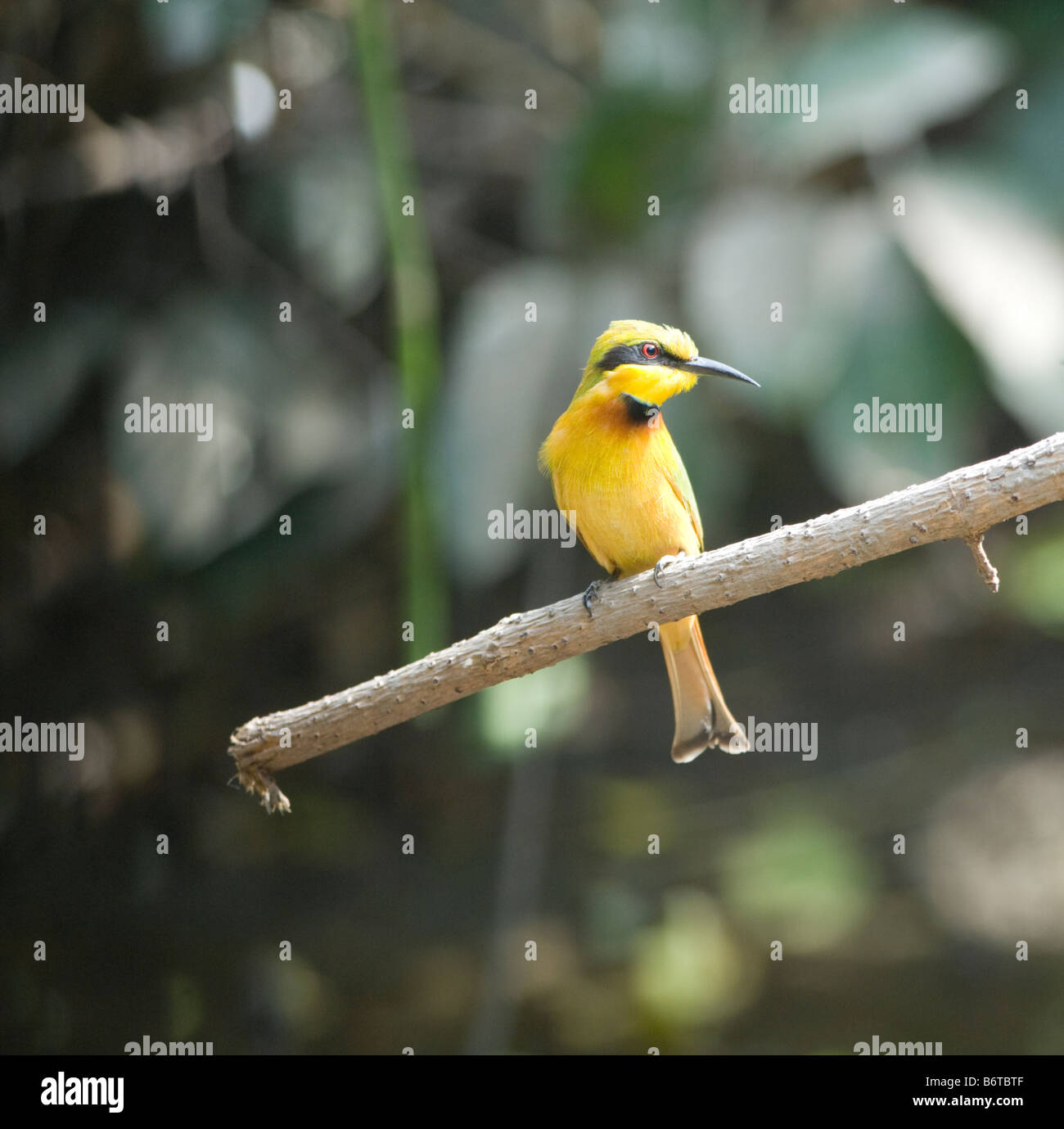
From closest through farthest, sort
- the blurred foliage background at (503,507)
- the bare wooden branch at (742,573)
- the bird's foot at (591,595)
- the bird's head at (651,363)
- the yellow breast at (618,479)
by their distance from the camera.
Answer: the bare wooden branch at (742,573), the bird's foot at (591,595), the bird's head at (651,363), the yellow breast at (618,479), the blurred foliage background at (503,507)

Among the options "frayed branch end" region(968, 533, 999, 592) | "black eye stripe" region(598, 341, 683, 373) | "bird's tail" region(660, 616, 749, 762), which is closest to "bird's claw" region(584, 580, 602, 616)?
"bird's tail" region(660, 616, 749, 762)

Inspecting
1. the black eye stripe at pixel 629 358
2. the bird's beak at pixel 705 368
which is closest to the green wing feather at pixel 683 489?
the black eye stripe at pixel 629 358

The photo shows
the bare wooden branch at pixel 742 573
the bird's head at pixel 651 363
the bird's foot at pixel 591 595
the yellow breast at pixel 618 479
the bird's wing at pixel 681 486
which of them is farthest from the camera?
the bird's wing at pixel 681 486

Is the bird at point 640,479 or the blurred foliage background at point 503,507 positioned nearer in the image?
the bird at point 640,479

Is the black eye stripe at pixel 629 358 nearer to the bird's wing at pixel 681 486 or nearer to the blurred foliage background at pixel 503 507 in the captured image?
the bird's wing at pixel 681 486

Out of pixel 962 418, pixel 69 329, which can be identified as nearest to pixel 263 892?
pixel 69 329

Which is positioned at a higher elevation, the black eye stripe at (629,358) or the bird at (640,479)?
the black eye stripe at (629,358)

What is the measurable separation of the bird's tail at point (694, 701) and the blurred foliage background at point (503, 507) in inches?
30.1

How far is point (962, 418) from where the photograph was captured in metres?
3.32

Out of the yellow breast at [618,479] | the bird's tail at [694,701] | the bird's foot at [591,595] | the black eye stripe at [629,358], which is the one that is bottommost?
the bird's tail at [694,701]

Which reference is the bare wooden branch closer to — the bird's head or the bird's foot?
the bird's foot

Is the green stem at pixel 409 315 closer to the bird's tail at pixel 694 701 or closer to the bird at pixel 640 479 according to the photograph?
the bird at pixel 640 479

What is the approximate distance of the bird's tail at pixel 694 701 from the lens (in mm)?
1933

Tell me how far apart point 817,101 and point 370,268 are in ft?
5.88
